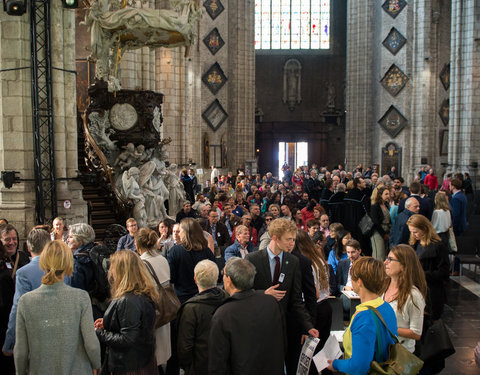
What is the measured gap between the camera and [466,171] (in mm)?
18859

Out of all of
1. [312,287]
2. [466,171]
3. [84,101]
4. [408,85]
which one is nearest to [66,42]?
[312,287]

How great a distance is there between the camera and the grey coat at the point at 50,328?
394cm

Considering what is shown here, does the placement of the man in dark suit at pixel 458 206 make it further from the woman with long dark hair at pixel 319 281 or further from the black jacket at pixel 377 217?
the woman with long dark hair at pixel 319 281

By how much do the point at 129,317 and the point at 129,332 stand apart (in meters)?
0.11

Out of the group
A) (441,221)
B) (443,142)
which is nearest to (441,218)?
(441,221)

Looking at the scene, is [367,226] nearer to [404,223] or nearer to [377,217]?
[377,217]

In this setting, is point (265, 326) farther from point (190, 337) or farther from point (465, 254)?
point (465, 254)

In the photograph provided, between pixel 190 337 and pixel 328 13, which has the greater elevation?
pixel 328 13

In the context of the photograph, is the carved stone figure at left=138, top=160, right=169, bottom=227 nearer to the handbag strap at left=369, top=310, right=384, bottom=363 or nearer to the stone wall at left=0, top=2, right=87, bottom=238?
the stone wall at left=0, top=2, right=87, bottom=238

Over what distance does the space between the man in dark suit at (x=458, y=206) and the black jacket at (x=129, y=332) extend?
27.9 ft

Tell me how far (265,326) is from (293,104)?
32.1 metres

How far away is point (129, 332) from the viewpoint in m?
4.07

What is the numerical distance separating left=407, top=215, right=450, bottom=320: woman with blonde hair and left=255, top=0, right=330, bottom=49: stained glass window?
30128mm

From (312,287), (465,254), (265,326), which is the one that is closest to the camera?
(265,326)
